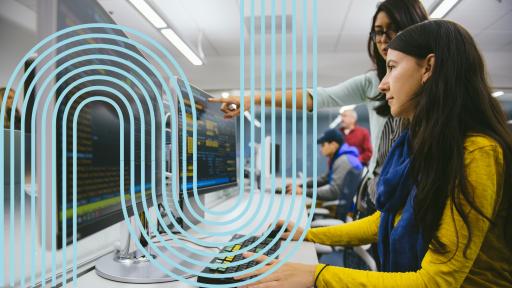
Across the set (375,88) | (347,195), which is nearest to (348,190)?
(347,195)

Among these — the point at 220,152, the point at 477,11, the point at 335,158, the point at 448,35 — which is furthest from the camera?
the point at 477,11

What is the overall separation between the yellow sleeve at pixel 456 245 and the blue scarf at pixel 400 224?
3.5 inches

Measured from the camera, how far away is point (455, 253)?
0.67m

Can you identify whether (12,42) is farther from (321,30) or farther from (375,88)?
(321,30)

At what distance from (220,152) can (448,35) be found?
867 millimetres

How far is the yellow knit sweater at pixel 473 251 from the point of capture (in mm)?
676

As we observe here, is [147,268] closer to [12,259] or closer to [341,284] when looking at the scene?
[12,259]

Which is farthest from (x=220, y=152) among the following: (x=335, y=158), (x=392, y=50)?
(x=335, y=158)

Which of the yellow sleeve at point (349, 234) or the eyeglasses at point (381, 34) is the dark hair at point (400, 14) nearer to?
the eyeglasses at point (381, 34)

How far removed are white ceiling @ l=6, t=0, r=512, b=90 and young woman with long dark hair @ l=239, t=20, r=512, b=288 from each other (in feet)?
8.57

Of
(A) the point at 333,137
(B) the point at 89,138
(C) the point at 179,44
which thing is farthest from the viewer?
(C) the point at 179,44

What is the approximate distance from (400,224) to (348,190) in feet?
6.71

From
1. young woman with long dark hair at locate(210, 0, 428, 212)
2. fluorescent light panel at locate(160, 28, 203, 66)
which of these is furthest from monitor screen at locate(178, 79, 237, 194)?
fluorescent light panel at locate(160, 28, 203, 66)

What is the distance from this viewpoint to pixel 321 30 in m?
4.51
